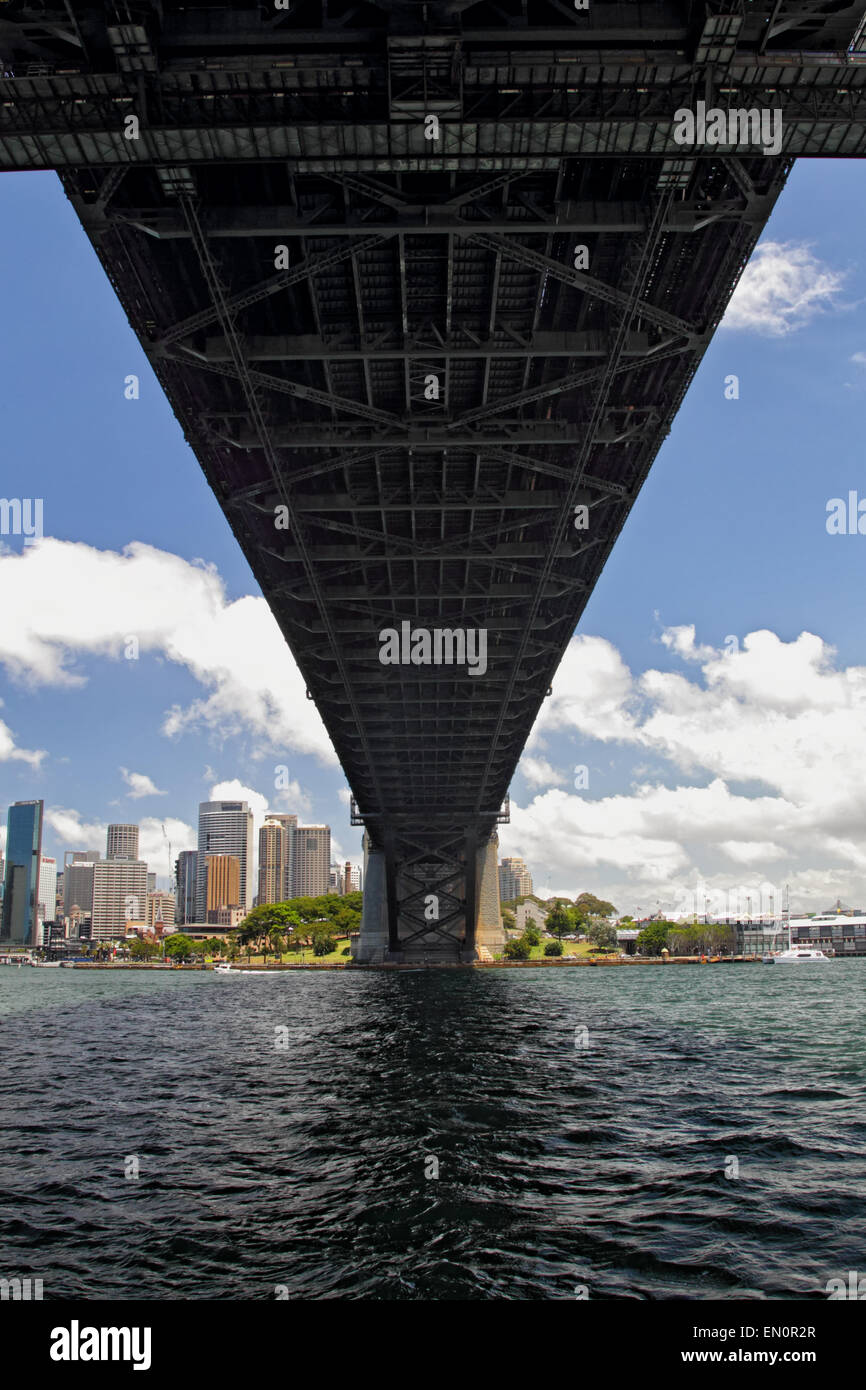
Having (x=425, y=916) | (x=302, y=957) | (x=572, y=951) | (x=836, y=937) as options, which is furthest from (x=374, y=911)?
(x=836, y=937)

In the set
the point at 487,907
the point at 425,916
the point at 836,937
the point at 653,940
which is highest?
the point at 487,907

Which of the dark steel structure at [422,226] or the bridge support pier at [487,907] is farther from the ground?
the dark steel structure at [422,226]

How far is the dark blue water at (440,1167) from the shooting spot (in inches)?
397

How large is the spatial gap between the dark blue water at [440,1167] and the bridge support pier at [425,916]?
218 feet

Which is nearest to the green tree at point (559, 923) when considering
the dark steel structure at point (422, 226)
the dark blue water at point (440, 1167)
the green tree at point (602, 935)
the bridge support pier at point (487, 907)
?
the green tree at point (602, 935)

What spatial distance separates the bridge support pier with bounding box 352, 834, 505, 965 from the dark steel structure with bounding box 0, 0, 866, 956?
63295 mm

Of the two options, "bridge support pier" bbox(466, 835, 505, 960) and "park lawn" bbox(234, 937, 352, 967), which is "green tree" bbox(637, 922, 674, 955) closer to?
"park lawn" bbox(234, 937, 352, 967)

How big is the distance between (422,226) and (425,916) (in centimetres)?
8941

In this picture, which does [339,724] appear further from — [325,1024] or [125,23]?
[125,23]

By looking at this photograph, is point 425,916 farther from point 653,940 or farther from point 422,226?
point 422,226

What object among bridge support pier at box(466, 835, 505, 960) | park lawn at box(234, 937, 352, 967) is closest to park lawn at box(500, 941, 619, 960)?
park lawn at box(234, 937, 352, 967)

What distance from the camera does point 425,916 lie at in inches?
4060

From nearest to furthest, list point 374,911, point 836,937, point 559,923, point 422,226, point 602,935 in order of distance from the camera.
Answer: point 422,226
point 374,911
point 602,935
point 559,923
point 836,937

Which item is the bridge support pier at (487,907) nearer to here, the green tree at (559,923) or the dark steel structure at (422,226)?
the dark steel structure at (422,226)
